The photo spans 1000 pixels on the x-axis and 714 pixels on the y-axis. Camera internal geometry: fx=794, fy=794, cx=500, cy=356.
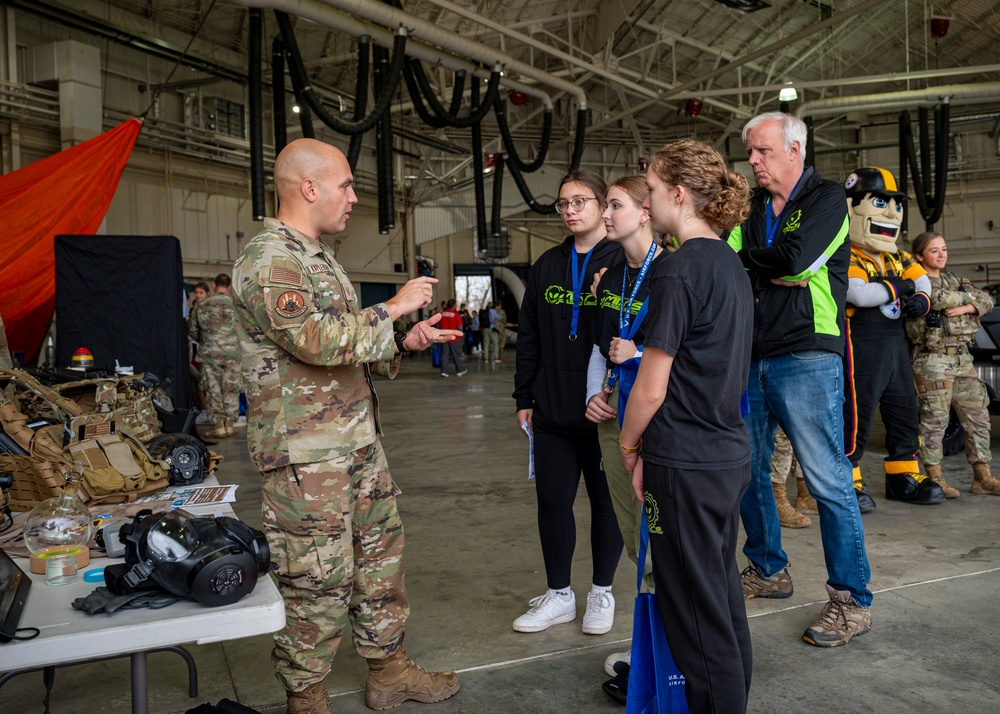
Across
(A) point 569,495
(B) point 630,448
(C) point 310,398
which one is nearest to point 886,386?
(A) point 569,495

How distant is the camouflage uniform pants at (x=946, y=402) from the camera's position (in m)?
4.45

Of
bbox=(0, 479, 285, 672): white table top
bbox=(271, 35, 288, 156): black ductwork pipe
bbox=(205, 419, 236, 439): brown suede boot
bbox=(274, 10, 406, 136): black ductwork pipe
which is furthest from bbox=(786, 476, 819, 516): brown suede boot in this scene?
bbox=(271, 35, 288, 156): black ductwork pipe

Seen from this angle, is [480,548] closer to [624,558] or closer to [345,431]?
[624,558]

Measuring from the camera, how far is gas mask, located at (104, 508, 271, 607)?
1349 millimetres

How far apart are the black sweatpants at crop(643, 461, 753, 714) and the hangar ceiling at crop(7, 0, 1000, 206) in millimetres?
7290

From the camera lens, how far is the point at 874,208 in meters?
3.98

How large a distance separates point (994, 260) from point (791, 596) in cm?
2118

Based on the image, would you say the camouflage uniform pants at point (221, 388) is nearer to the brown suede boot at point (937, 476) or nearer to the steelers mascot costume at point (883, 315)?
the steelers mascot costume at point (883, 315)

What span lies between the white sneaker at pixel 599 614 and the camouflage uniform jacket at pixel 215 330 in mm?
5473

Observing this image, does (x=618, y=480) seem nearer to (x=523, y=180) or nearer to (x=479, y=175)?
(x=523, y=180)

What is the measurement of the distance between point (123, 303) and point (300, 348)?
5.04 m

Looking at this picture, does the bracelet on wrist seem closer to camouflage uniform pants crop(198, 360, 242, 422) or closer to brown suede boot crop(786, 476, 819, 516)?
brown suede boot crop(786, 476, 819, 516)

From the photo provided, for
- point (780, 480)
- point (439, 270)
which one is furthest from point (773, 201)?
point (439, 270)

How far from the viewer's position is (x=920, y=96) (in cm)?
1243
